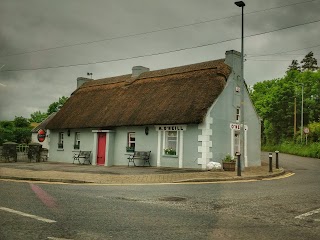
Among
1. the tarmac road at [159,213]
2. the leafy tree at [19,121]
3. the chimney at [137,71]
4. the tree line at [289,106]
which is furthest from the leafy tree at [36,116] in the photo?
the tarmac road at [159,213]

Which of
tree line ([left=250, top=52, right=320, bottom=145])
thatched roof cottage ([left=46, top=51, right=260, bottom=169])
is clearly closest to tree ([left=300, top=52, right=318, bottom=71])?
tree line ([left=250, top=52, right=320, bottom=145])

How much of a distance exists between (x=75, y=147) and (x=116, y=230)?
2161 centimetres

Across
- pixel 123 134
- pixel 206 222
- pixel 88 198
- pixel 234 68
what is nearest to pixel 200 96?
pixel 234 68

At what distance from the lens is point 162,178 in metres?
14.6

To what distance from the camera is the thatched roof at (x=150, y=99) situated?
2056 centimetres

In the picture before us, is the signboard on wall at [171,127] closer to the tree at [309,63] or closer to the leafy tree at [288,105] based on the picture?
the leafy tree at [288,105]

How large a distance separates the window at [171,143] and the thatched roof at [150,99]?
104cm

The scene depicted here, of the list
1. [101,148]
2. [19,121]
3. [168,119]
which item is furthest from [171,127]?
[19,121]

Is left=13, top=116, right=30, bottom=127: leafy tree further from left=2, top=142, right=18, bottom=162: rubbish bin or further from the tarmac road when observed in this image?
the tarmac road

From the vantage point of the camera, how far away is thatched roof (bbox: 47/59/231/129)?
20562 millimetres

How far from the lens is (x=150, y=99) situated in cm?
2331

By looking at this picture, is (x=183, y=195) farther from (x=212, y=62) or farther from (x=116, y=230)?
(x=212, y=62)

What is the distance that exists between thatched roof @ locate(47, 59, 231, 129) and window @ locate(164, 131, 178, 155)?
3.42 feet

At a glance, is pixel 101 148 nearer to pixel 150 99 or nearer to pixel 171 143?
pixel 150 99
